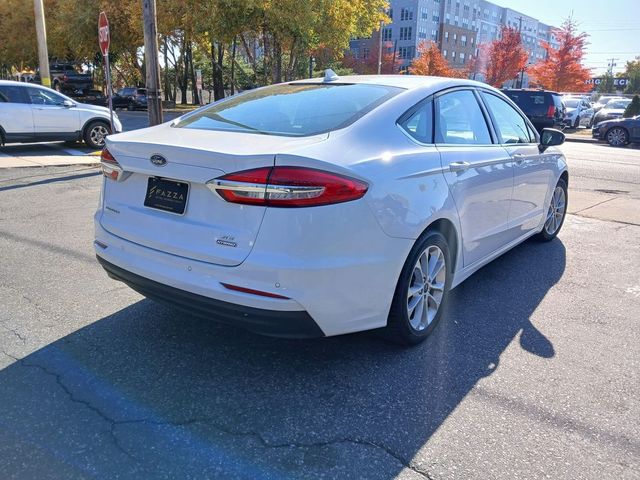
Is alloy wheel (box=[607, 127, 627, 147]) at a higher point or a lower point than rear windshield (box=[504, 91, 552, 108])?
lower

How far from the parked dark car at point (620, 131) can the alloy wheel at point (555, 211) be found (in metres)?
16.4

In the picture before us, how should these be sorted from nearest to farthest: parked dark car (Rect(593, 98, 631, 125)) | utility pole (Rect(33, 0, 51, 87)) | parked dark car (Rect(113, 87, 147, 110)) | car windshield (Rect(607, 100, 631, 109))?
utility pole (Rect(33, 0, 51, 87))
parked dark car (Rect(593, 98, 631, 125))
car windshield (Rect(607, 100, 631, 109))
parked dark car (Rect(113, 87, 147, 110))

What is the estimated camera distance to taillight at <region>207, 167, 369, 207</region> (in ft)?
8.46

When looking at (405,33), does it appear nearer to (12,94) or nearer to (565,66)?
(565,66)

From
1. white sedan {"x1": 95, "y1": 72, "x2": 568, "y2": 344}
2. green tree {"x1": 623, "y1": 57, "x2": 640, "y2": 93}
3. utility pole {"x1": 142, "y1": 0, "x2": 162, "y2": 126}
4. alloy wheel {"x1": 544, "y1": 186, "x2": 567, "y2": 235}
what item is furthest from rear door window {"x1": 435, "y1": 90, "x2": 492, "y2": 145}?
green tree {"x1": 623, "y1": 57, "x2": 640, "y2": 93}

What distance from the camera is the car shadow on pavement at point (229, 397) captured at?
2.37 meters

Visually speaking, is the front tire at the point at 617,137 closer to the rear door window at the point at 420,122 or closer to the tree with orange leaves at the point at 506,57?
the rear door window at the point at 420,122

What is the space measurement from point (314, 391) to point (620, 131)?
69.7 feet

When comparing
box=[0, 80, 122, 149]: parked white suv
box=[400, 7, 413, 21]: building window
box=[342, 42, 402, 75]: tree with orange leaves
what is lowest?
box=[0, 80, 122, 149]: parked white suv

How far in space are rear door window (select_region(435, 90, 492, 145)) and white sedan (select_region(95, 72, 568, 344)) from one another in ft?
0.06

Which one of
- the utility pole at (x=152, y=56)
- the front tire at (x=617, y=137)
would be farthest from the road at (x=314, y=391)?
the front tire at (x=617, y=137)

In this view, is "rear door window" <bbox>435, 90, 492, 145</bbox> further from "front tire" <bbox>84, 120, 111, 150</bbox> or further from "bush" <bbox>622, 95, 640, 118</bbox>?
"bush" <bbox>622, 95, 640, 118</bbox>

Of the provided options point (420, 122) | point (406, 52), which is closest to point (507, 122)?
point (420, 122)

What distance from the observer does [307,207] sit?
2594 millimetres
